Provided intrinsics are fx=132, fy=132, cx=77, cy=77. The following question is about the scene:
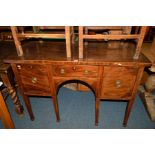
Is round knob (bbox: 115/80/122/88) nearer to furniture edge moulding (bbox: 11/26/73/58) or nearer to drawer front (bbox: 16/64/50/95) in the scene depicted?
furniture edge moulding (bbox: 11/26/73/58)

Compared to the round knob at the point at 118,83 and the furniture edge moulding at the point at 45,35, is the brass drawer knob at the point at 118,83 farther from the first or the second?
the furniture edge moulding at the point at 45,35

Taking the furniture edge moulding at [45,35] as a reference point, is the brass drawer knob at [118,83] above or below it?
below

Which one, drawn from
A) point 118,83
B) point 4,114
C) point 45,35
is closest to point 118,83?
point 118,83

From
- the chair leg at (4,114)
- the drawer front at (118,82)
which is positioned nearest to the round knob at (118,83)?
the drawer front at (118,82)

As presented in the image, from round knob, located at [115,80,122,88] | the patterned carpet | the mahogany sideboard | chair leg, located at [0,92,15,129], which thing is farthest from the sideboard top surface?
the patterned carpet

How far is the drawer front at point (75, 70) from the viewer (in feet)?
3.95

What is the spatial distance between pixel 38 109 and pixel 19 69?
841 millimetres

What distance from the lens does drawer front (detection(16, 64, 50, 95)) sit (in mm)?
1253

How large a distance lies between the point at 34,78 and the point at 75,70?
432 millimetres

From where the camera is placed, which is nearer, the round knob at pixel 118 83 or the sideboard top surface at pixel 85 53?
the sideboard top surface at pixel 85 53

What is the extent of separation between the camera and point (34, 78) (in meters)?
1.33

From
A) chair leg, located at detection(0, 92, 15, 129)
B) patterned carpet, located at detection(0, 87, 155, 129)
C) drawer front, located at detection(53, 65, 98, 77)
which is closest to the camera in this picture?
chair leg, located at detection(0, 92, 15, 129)
